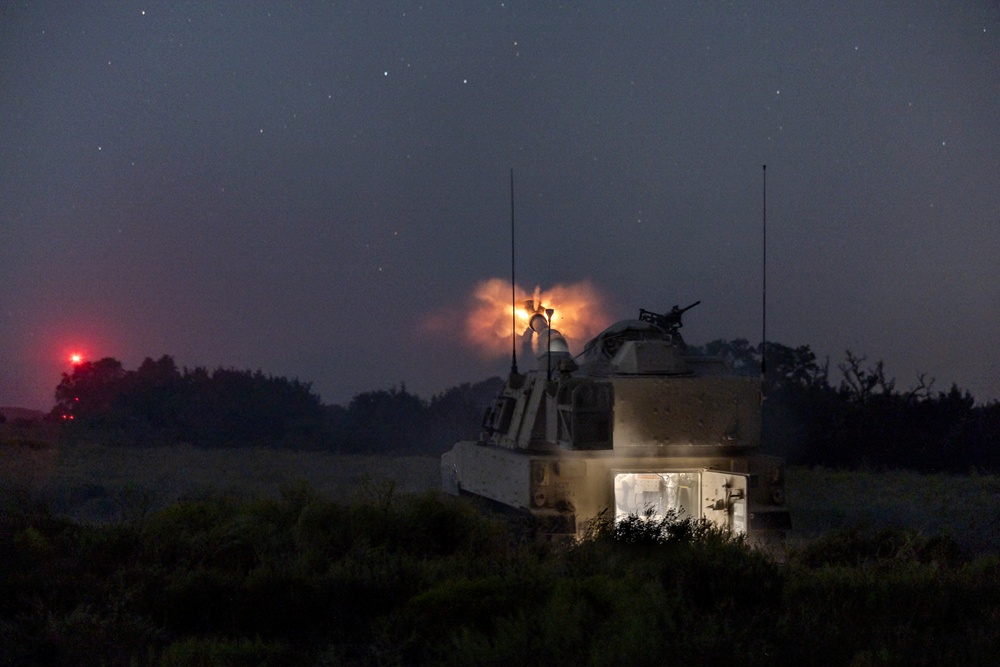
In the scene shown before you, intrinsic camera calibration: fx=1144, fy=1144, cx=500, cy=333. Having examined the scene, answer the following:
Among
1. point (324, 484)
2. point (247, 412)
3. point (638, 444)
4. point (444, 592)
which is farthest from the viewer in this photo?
point (247, 412)

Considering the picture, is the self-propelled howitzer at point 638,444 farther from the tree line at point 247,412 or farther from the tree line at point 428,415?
the tree line at point 247,412

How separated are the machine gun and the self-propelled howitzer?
1.03 m

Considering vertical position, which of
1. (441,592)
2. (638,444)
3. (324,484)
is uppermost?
(638,444)

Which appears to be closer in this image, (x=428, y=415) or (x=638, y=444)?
(x=638, y=444)

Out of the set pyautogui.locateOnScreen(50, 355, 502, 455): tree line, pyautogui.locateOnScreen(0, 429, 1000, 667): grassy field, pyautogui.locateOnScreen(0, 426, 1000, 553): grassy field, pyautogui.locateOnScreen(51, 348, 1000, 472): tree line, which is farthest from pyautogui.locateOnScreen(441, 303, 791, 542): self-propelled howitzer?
pyautogui.locateOnScreen(50, 355, 502, 455): tree line

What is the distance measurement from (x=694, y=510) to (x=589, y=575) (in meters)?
4.59

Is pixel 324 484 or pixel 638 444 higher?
pixel 638 444

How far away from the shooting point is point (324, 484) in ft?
85.3

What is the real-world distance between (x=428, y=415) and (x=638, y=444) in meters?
39.3

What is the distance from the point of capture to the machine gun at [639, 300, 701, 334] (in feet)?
53.8

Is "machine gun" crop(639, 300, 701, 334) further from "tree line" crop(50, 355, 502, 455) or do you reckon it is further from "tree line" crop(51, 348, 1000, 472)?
"tree line" crop(50, 355, 502, 455)

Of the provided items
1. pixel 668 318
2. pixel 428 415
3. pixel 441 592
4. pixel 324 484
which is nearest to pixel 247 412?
pixel 428 415

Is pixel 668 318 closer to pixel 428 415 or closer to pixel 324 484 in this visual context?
pixel 324 484

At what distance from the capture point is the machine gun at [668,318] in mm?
16406
